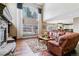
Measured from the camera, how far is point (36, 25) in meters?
2.32

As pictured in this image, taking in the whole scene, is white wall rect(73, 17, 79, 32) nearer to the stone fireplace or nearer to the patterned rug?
the patterned rug

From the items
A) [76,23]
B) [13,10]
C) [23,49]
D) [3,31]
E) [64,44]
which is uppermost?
[13,10]

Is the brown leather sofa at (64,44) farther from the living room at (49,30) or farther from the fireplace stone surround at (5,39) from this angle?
the fireplace stone surround at (5,39)

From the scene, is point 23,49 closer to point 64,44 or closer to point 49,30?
point 49,30

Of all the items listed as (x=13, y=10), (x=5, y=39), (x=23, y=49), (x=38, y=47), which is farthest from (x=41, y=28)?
(x=5, y=39)

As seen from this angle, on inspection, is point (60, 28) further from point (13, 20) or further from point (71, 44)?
point (13, 20)

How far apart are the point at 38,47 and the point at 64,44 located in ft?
1.98

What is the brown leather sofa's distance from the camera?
223 centimetres

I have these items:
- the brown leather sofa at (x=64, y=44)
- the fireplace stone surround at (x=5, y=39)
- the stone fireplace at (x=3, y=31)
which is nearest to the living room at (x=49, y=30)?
the brown leather sofa at (x=64, y=44)

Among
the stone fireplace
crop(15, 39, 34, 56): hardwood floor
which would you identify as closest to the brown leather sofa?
crop(15, 39, 34, 56): hardwood floor

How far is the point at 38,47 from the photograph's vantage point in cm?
235

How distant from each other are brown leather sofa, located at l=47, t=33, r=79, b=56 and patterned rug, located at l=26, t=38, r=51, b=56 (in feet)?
0.40

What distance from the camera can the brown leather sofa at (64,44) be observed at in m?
2.23

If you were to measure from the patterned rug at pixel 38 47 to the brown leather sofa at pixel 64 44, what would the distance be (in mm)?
123
